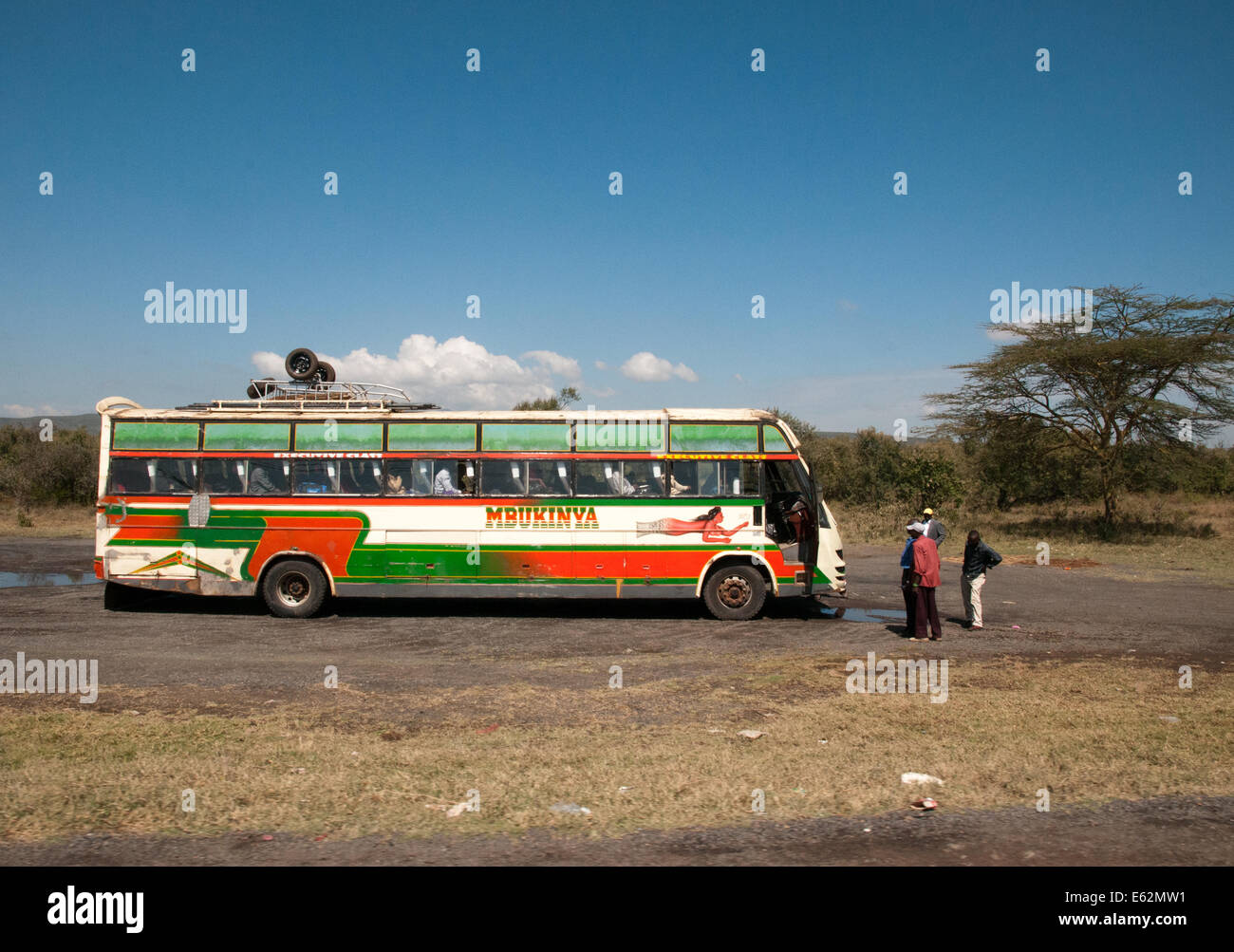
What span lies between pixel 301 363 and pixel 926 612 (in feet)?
38.2

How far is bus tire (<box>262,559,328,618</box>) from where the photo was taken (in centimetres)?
1333

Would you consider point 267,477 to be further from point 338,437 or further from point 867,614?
point 867,614

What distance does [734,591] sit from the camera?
13.1m

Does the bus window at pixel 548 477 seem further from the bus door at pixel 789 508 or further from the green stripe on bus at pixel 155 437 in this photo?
the green stripe on bus at pixel 155 437

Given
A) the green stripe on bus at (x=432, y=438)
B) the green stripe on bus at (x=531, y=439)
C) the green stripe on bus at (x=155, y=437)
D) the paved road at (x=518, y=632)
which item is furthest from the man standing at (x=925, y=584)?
the green stripe on bus at (x=155, y=437)

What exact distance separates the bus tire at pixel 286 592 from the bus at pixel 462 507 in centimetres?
3

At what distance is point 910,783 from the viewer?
18.8 feet

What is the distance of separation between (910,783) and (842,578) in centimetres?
730

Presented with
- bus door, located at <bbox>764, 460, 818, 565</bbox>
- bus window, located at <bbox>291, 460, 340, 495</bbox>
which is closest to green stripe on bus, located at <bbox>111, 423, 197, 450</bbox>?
bus window, located at <bbox>291, 460, 340, 495</bbox>

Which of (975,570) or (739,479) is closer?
(975,570)

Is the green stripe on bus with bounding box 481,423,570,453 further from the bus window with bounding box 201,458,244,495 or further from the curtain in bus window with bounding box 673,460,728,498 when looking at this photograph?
the bus window with bounding box 201,458,244,495

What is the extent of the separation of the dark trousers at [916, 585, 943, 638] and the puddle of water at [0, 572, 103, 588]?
605 inches

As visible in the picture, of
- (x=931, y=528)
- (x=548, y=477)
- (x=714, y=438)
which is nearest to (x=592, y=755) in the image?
(x=548, y=477)
